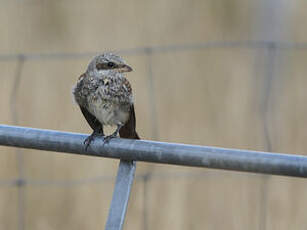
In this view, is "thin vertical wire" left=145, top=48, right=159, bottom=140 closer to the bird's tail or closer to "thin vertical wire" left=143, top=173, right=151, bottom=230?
"thin vertical wire" left=143, top=173, right=151, bottom=230

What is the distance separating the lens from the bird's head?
3100 millimetres

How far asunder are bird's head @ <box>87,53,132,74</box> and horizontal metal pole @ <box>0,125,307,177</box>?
1.12m

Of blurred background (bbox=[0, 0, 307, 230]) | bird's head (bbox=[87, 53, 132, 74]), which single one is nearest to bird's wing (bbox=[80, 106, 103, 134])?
bird's head (bbox=[87, 53, 132, 74])

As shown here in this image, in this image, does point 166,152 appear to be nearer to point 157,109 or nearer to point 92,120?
point 92,120

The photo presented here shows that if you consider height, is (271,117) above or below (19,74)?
below

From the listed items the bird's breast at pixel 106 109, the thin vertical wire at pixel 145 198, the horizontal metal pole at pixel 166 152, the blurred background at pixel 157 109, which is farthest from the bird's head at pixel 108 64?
the thin vertical wire at pixel 145 198

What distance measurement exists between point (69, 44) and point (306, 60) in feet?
5.33

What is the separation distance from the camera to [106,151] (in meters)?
1.92

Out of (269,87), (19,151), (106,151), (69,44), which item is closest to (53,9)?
(69,44)

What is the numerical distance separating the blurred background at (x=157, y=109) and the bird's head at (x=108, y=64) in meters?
0.89

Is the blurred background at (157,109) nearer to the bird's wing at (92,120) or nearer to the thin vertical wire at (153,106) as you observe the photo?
the thin vertical wire at (153,106)

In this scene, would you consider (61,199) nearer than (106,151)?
No

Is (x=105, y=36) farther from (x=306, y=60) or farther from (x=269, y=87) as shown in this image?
(x=306, y=60)

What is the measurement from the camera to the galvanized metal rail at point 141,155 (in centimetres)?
166
